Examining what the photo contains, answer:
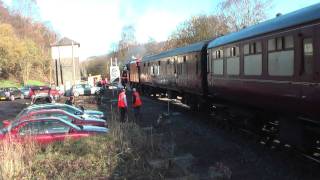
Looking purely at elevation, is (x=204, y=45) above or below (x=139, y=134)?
above

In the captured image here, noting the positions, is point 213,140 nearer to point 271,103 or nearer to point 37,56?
point 271,103

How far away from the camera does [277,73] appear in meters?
11.2

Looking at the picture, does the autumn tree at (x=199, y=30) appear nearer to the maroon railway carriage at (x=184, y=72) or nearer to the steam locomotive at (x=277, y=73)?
the maroon railway carriage at (x=184, y=72)

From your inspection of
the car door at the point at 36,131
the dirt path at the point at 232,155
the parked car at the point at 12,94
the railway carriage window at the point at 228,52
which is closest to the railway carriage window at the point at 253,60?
the railway carriage window at the point at 228,52

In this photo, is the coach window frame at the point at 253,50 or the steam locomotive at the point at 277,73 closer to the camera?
the steam locomotive at the point at 277,73

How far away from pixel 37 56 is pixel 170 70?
72.1 metres

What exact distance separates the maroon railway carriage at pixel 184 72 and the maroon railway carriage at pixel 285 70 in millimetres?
4933

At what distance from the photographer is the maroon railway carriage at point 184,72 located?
65.7 ft

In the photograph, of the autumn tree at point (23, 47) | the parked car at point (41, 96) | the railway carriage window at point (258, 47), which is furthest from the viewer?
the autumn tree at point (23, 47)

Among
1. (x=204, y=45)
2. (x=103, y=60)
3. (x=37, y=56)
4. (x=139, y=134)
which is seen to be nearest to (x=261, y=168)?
(x=139, y=134)

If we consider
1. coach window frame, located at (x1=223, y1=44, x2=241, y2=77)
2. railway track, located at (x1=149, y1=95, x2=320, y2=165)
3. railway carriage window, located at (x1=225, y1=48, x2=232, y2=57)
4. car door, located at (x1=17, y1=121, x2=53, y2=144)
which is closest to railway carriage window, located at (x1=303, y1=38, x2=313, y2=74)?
railway track, located at (x1=149, y1=95, x2=320, y2=165)

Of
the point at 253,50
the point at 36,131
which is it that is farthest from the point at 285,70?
the point at 36,131

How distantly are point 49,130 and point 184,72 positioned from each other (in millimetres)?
10033

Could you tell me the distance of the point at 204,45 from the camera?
19750mm
